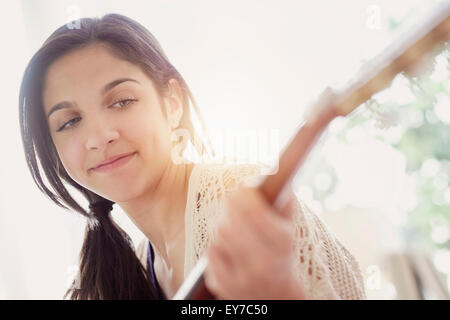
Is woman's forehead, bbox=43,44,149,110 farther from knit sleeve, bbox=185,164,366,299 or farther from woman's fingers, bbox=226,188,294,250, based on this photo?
woman's fingers, bbox=226,188,294,250

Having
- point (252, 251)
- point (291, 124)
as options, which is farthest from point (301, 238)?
point (291, 124)

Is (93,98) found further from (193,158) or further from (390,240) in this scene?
(390,240)

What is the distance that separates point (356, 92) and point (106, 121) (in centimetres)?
34

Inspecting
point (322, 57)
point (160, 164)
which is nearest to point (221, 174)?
point (160, 164)

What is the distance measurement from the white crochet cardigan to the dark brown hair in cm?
16

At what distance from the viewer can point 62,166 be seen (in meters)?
0.62

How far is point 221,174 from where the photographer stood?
438 mm

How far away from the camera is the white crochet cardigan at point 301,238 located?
0.33 m

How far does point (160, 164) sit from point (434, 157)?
1046 mm

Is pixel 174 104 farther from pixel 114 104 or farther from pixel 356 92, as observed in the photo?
pixel 356 92

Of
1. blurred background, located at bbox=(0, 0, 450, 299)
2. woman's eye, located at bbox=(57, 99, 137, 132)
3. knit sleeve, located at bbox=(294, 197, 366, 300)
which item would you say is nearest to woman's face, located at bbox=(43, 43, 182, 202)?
woman's eye, located at bbox=(57, 99, 137, 132)

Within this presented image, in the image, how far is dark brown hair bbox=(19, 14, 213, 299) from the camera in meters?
0.53

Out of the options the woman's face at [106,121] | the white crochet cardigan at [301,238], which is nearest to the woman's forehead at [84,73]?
the woman's face at [106,121]

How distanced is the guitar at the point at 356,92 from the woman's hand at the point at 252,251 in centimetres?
1
